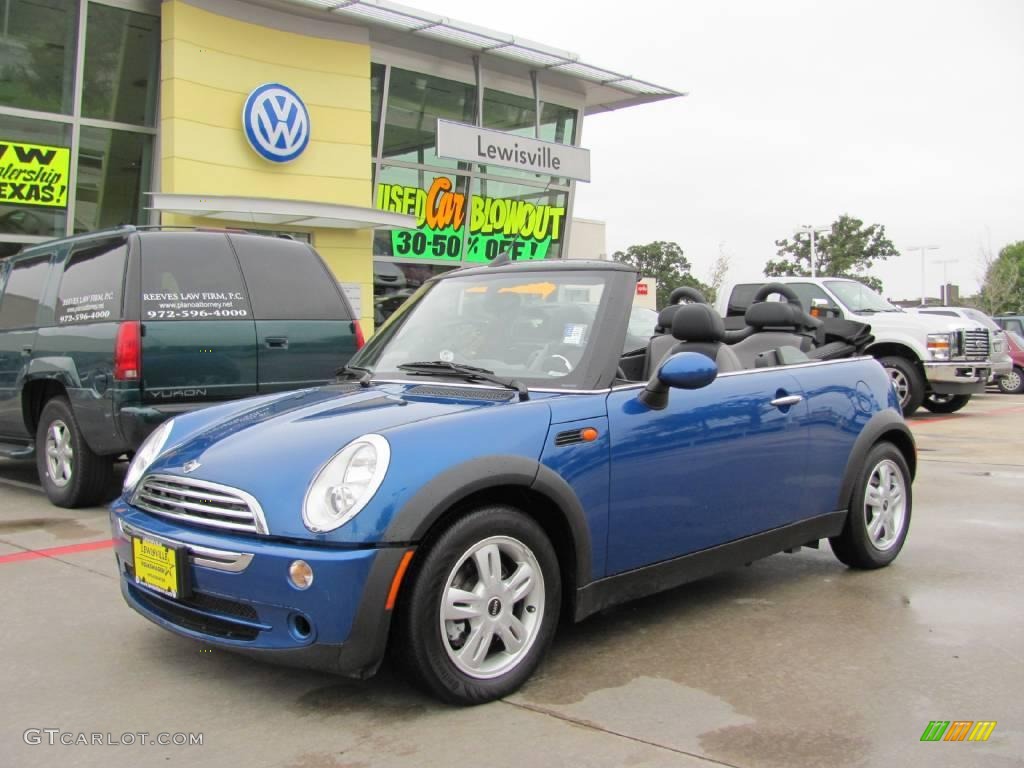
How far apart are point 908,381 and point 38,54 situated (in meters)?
14.0

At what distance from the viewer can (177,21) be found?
1608 centimetres

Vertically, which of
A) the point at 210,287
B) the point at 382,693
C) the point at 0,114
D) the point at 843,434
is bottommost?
the point at 382,693

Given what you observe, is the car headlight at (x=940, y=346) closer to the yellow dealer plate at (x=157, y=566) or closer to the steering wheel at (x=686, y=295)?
the steering wheel at (x=686, y=295)

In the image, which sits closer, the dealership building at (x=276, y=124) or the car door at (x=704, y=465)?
the car door at (x=704, y=465)

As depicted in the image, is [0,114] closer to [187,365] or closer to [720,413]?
[187,365]

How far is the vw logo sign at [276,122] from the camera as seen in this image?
1691cm

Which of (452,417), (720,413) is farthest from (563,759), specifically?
(720,413)

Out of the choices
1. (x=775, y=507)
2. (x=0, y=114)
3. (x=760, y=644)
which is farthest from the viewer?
(x=0, y=114)

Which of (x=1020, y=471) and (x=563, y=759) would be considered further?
(x=1020, y=471)

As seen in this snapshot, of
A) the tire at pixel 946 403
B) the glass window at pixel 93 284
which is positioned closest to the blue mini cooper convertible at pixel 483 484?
the glass window at pixel 93 284

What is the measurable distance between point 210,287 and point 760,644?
471cm

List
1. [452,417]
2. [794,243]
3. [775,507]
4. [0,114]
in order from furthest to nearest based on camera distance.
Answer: [794,243], [0,114], [775,507], [452,417]

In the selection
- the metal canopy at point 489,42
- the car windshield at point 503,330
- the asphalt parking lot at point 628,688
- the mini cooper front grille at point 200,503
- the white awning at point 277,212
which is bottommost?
the asphalt parking lot at point 628,688

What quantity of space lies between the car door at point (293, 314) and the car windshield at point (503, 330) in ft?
8.52
